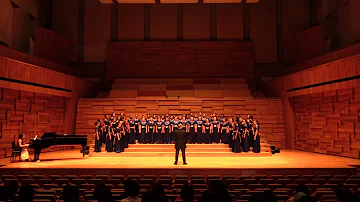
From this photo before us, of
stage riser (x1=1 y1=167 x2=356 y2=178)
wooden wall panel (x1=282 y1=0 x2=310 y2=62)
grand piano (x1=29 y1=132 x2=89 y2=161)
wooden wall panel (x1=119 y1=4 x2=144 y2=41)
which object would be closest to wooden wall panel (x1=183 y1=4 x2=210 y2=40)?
wooden wall panel (x1=119 y1=4 x2=144 y2=41)

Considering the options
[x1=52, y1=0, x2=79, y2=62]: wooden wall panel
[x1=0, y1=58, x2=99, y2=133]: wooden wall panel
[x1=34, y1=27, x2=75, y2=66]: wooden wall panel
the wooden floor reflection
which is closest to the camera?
the wooden floor reflection

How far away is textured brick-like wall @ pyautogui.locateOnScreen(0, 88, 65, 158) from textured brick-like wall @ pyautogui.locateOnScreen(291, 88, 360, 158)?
10162mm

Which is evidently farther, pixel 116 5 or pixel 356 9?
pixel 116 5

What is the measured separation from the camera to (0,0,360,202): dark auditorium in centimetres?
834

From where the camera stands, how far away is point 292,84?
13.5 meters

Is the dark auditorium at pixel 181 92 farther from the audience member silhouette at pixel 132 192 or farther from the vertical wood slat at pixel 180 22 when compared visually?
the audience member silhouette at pixel 132 192

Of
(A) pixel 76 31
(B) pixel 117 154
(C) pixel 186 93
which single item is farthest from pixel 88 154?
(A) pixel 76 31

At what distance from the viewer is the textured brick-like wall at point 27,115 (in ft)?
34.3

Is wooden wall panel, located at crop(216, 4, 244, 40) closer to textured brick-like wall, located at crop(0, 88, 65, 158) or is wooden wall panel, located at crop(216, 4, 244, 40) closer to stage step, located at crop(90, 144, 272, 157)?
stage step, located at crop(90, 144, 272, 157)

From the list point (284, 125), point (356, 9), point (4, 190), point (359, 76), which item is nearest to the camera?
point (4, 190)

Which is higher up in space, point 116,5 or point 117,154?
point 116,5

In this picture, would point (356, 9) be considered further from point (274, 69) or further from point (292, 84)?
point (274, 69)

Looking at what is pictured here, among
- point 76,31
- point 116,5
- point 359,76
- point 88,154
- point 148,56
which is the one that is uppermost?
point 116,5

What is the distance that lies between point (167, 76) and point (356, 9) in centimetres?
921
